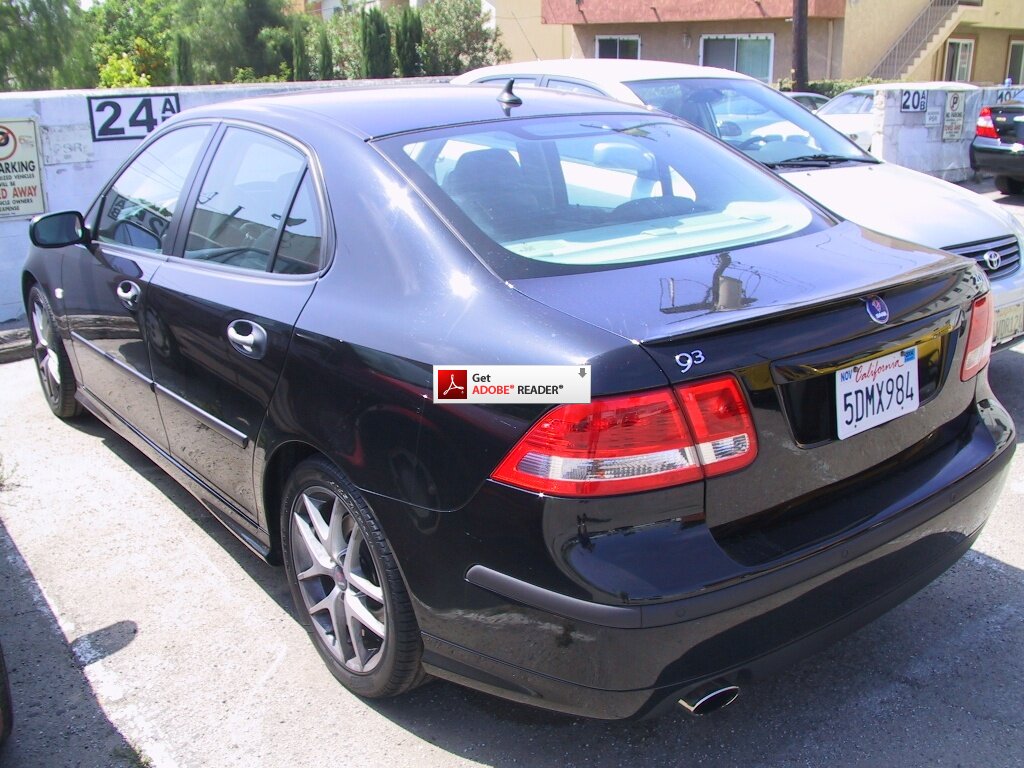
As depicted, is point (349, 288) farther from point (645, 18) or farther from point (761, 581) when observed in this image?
point (645, 18)

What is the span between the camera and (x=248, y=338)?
2941mm

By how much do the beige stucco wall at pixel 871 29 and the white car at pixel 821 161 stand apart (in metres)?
24.2

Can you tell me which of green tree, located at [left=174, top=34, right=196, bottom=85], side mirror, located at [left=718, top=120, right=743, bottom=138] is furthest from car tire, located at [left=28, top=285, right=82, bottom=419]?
green tree, located at [left=174, top=34, right=196, bottom=85]

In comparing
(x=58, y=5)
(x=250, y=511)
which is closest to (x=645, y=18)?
(x=58, y=5)

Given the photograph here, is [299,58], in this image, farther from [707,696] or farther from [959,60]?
[707,696]

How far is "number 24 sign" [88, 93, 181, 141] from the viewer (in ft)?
25.5

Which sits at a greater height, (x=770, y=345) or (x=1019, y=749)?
(x=770, y=345)

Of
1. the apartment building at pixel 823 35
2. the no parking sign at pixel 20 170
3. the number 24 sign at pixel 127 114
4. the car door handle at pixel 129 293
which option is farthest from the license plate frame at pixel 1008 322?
the apartment building at pixel 823 35

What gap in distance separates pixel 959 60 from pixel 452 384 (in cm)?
3479

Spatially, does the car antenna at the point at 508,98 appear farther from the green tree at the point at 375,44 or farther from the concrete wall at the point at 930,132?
the green tree at the point at 375,44

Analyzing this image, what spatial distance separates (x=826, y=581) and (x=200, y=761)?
175 centimetres

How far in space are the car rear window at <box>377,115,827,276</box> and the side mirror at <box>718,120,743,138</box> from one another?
2663mm

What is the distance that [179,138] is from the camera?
151 inches

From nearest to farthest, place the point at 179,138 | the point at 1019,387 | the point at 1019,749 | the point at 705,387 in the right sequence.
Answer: the point at 705,387
the point at 1019,749
the point at 179,138
the point at 1019,387
